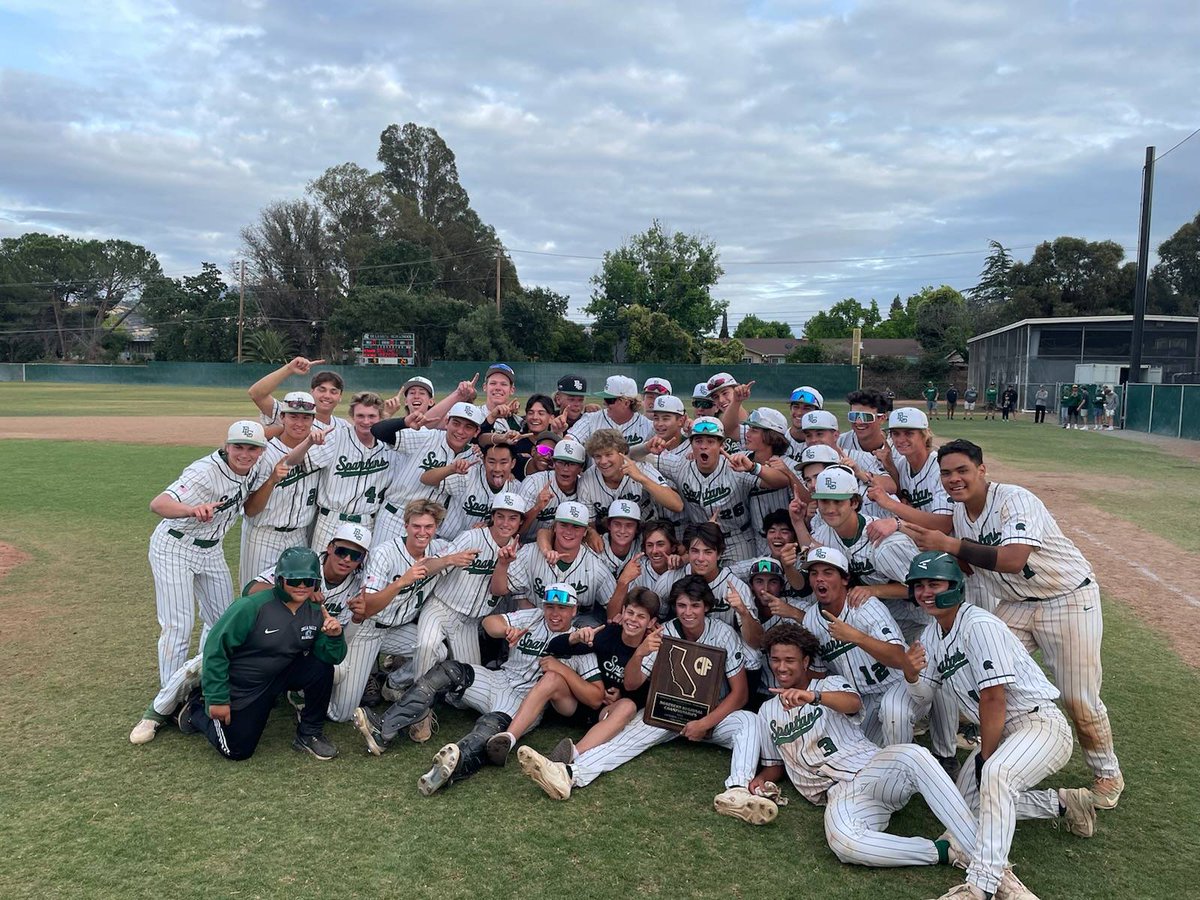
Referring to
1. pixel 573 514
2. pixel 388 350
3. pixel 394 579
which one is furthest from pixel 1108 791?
pixel 388 350

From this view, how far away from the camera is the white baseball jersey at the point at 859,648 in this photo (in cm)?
462

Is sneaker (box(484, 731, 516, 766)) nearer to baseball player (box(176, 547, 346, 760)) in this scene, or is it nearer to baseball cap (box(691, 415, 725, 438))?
baseball player (box(176, 547, 346, 760))

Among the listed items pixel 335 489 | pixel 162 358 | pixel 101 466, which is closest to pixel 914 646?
pixel 335 489

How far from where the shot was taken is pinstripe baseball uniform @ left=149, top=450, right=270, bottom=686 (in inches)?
213

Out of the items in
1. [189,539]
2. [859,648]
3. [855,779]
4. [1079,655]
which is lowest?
[855,779]

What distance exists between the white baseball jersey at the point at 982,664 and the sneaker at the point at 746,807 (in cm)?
106

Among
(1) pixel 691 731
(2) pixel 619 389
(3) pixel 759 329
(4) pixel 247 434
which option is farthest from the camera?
(3) pixel 759 329

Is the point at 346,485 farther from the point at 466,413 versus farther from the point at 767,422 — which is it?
the point at 767,422

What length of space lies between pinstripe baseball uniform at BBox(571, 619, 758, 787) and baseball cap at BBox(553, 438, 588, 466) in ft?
4.74

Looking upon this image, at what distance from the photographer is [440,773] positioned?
4465 mm

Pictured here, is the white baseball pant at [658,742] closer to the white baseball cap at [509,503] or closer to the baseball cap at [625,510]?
the baseball cap at [625,510]

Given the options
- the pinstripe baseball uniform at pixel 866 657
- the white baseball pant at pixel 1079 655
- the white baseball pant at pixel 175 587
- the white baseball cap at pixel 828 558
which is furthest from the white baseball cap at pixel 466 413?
the white baseball pant at pixel 1079 655

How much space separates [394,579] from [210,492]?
132cm

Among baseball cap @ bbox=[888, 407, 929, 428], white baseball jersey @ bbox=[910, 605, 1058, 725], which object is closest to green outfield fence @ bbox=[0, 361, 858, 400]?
baseball cap @ bbox=[888, 407, 929, 428]
